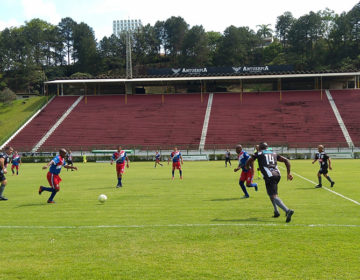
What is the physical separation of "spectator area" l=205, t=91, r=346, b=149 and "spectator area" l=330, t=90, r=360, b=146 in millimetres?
1559

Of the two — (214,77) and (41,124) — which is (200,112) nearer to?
(214,77)

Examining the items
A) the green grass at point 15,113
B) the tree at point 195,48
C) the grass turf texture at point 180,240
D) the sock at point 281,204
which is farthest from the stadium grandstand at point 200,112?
the sock at point 281,204

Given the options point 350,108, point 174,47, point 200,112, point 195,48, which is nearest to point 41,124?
point 200,112

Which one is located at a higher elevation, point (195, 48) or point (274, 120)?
point (195, 48)

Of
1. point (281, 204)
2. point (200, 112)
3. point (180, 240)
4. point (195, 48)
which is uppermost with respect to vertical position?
point (195, 48)

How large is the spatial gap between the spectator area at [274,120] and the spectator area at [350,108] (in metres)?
1.56

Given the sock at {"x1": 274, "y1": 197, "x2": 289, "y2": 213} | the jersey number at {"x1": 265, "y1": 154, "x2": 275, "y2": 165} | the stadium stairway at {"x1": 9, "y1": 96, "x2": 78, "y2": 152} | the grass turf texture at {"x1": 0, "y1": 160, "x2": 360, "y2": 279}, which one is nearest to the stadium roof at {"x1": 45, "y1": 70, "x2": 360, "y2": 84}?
the stadium stairway at {"x1": 9, "y1": 96, "x2": 78, "y2": 152}

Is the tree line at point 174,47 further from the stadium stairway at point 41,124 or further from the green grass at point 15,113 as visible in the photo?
the stadium stairway at point 41,124

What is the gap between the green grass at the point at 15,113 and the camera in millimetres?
63322

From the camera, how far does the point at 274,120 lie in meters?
60.0

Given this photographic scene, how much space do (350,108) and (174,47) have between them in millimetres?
62763

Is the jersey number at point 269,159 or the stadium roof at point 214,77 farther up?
the stadium roof at point 214,77

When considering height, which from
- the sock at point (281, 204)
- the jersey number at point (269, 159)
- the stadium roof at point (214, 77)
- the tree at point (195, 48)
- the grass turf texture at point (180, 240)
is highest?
the tree at point (195, 48)

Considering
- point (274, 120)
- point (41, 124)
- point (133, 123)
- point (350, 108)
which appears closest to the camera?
point (274, 120)
